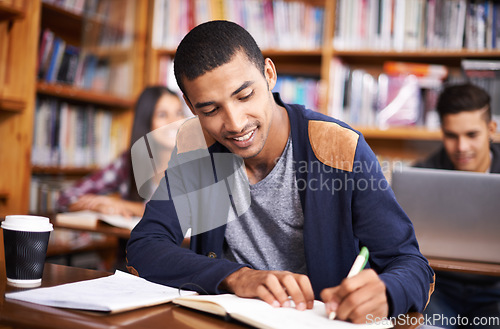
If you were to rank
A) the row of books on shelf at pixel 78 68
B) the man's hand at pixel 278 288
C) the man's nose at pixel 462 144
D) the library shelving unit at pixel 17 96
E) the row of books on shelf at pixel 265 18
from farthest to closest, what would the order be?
1. the row of books on shelf at pixel 265 18
2. the row of books on shelf at pixel 78 68
3. the library shelving unit at pixel 17 96
4. the man's nose at pixel 462 144
5. the man's hand at pixel 278 288

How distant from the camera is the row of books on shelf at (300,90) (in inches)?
117

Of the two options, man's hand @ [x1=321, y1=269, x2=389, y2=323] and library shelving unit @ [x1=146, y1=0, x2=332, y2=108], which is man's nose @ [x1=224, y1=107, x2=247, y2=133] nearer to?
man's hand @ [x1=321, y1=269, x2=389, y2=323]

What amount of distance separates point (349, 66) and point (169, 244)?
2288mm

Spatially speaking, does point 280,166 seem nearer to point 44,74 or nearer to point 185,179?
point 185,179

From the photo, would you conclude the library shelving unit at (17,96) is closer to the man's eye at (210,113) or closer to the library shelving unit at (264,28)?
the library shelving unit at (264,28)

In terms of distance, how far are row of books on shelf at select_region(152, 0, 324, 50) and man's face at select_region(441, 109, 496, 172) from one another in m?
0.96

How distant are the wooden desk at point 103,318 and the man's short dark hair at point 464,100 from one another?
175cm

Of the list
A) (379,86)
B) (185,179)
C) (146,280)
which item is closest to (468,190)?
(185,179)

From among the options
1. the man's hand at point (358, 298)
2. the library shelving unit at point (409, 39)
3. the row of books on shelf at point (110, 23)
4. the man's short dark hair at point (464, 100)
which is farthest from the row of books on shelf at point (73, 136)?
the man's hand at point (358, 298)

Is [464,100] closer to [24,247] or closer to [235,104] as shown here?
[235,104]

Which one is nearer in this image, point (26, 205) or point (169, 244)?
point (169, 244)

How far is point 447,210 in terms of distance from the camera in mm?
1512

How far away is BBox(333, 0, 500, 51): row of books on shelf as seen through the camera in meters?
2.62

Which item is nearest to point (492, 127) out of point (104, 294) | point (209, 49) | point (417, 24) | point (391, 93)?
point (391, 93)
